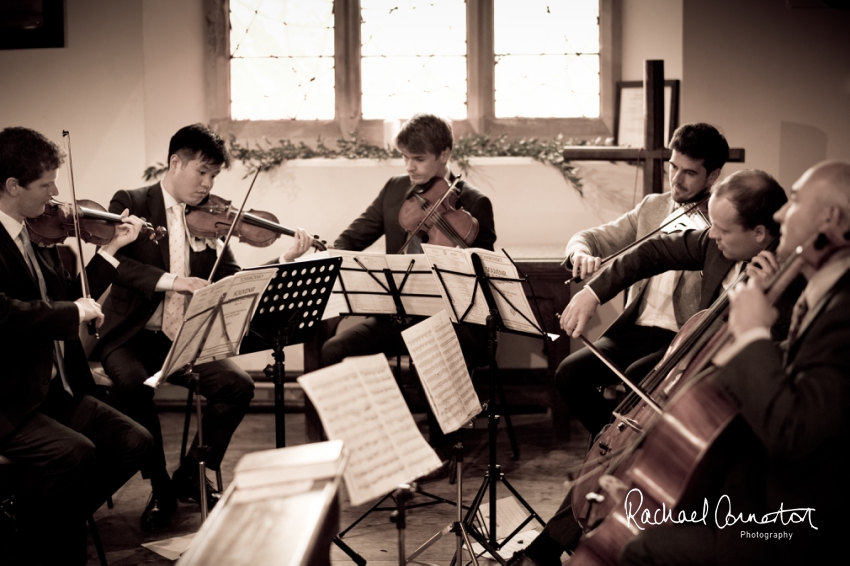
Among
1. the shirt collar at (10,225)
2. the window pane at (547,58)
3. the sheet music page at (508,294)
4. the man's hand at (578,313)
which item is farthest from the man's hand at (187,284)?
the window pane at (547,58)

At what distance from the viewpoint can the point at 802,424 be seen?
1601 mm

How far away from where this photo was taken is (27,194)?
286 cm

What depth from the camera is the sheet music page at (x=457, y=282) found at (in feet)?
9.77

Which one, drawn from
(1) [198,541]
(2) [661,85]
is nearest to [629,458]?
(1) [198,541]

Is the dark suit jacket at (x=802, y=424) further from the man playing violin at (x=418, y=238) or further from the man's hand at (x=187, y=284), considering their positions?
the man's hand at (x=187, y=284)

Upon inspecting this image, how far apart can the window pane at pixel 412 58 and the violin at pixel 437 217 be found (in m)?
1.57

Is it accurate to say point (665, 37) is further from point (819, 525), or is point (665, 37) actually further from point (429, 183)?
point (819, 525)

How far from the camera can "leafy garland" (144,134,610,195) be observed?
4930 mm

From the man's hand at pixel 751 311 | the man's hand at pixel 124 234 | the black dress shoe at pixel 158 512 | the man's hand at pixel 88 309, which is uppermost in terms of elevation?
the man's hand at pixel 124 234

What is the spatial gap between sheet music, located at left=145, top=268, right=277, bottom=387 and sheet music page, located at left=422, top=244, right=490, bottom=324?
0.63 m

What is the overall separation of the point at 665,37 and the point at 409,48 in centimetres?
161

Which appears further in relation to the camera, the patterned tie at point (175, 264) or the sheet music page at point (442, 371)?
the patterned tie at point (175, 264)

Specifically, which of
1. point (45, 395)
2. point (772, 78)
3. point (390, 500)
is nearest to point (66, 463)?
point (45, 395)

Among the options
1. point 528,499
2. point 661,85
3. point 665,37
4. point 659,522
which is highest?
point 665,37
